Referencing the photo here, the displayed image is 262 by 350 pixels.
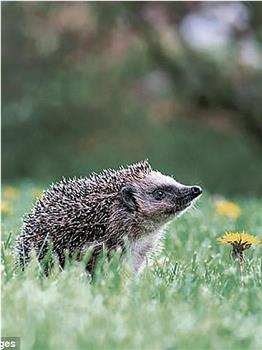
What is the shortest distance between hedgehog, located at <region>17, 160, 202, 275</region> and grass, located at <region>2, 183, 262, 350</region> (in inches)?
9.1

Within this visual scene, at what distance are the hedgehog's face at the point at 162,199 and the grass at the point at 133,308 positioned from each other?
11.8 inches

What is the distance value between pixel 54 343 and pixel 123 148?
13435 mm

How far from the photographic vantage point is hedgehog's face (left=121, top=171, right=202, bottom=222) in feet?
13.5

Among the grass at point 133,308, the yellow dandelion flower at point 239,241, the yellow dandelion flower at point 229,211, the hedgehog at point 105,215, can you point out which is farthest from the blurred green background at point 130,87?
the grass at point 133,308

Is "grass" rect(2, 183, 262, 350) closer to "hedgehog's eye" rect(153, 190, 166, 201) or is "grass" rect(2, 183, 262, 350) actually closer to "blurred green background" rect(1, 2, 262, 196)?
"hedgehog's eye" rect(153, 190, 166, 201)

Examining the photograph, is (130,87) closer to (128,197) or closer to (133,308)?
(128,197)

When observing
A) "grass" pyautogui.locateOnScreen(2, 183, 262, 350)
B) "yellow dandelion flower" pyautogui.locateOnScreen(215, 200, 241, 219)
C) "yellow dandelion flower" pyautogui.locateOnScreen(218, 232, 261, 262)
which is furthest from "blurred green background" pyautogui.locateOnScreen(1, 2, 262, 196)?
"grass" pyautogui.locateOnScreen(2, 183, 262, 350)

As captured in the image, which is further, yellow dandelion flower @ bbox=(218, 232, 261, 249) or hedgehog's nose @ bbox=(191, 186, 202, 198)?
hedgehog's nose @ bbox=(191, 186, 202, 198)

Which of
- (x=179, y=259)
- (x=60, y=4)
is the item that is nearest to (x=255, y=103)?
(x=60, y=4)

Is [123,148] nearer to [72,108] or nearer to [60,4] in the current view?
[72,108]

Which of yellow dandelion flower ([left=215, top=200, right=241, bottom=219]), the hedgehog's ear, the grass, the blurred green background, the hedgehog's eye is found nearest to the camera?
the grass

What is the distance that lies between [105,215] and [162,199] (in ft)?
1.03

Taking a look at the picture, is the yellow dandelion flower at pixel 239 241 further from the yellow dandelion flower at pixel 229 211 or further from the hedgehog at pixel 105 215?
the yellow dandelion flower at pixel 229 211

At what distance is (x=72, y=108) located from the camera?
15.4 meters
